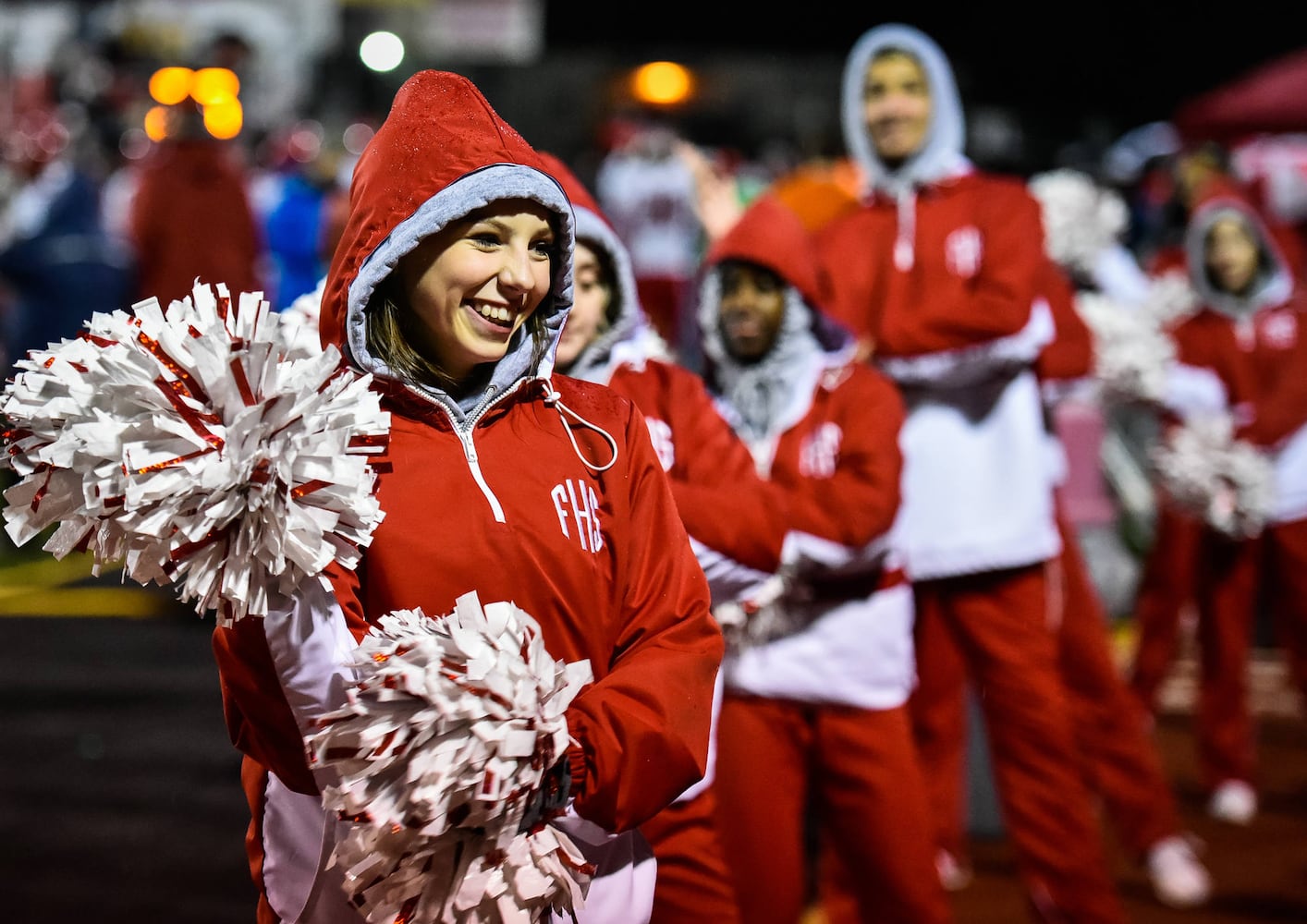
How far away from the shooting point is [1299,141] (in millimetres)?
13820

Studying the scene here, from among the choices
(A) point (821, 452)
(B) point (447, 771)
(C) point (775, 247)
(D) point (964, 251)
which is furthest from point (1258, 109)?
(B) point (447, 771)

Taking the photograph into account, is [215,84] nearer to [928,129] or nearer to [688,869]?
[928,129]

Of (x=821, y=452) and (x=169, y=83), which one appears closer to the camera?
(x=821, y=452)

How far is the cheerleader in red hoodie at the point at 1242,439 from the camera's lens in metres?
5.67

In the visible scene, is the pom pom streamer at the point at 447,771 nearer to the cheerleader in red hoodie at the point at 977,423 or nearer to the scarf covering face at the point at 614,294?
the scarf covering face at the point at 614,294

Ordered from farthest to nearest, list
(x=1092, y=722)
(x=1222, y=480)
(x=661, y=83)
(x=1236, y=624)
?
1. (x=661, y=83)
2. (x=1236, y=624)
3. (x=1222, y=480)
4. (x=1092, y=722)

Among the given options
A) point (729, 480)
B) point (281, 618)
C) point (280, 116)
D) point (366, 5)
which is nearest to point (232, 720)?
point (281, 618)

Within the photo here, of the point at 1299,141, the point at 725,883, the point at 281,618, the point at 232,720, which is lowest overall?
the point at 725,883

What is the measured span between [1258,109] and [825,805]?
1131 cm

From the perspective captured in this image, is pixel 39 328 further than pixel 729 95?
No

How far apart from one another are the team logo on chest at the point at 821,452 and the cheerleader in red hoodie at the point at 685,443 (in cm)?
48

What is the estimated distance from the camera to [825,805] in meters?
3.54

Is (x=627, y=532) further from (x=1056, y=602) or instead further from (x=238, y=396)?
(x=1056, y=602)

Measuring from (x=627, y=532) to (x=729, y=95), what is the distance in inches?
697
